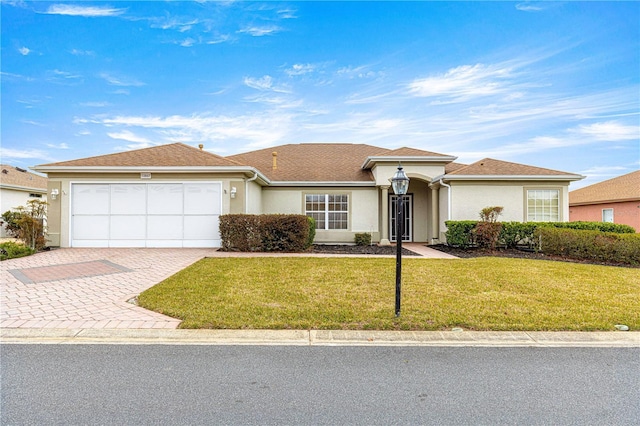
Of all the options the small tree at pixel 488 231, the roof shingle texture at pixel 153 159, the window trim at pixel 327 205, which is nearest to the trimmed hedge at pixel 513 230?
the small tree at pixel 488 231

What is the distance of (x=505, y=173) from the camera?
13875 mm

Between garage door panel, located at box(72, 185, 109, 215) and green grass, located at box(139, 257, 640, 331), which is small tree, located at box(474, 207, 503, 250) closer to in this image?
green grass, located at box(139, 257, 640, 331)

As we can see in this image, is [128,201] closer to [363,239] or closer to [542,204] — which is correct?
[363,239]

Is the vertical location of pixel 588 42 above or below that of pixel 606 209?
above

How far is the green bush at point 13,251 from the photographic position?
990cm

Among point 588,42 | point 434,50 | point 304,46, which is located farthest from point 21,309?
point 588,42

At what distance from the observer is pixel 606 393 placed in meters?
2.80

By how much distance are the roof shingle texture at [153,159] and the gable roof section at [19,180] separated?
1073cm

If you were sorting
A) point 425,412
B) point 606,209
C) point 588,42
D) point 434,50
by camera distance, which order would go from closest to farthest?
point 425,412
point 588,42
point 434,50
point 606,209

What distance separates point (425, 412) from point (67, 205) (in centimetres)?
1455

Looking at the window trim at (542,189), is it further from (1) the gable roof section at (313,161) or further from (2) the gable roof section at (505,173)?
(1) the gable roof section at (313,161)

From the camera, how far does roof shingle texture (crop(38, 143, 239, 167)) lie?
479 inches

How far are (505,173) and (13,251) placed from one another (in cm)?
1876

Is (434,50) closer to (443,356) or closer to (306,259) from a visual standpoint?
(306,259)
